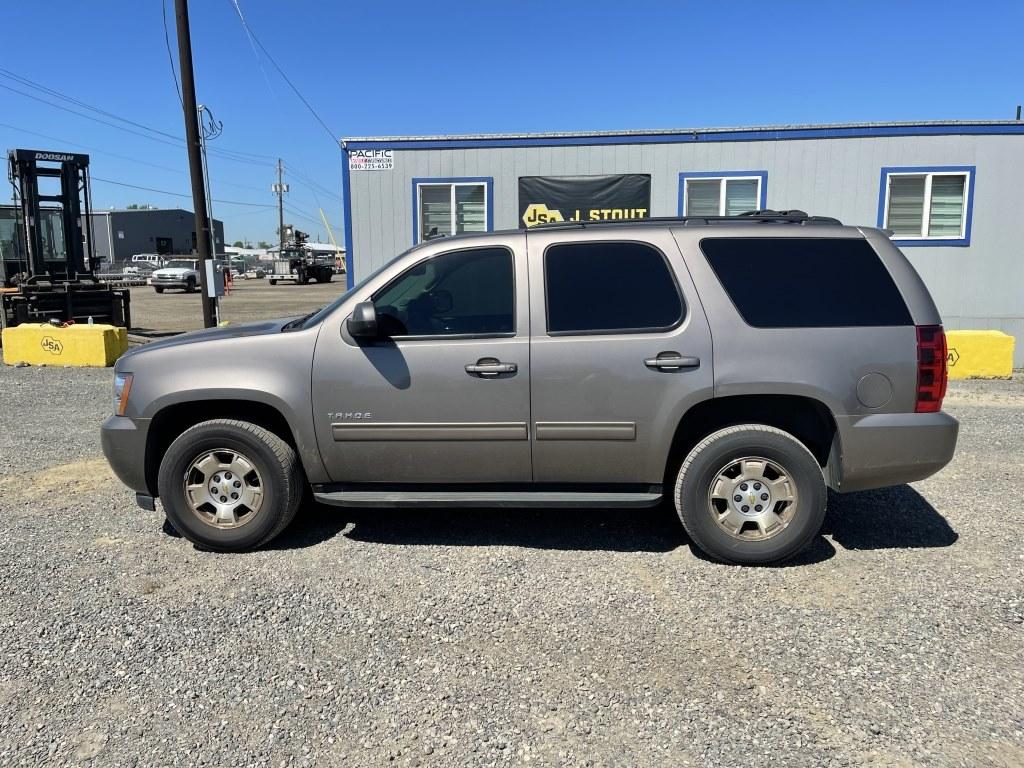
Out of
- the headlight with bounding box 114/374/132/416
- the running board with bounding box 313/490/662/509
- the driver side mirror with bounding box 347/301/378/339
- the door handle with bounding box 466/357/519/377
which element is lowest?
the running board with bounding box 313/490/662/509

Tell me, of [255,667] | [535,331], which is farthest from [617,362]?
[255,667]

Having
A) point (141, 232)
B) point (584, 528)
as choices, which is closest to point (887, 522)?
point (584, 528)

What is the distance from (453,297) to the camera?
4.37 metres

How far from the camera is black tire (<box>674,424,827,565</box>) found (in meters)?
3.99

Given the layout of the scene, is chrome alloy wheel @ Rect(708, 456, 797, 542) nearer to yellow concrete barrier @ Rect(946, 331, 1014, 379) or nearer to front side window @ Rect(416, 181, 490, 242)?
yellow concrete barrier @ Rect(946, 331, 1014, 379)

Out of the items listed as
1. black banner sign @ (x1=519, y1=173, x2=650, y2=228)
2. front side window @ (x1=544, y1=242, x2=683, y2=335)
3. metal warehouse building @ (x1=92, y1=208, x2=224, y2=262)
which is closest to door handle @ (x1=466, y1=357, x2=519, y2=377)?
front side window @ (x1=544, y1=242, x2=683, y2=335)

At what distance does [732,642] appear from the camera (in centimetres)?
331

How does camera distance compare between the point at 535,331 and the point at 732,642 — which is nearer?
the point at 732,642

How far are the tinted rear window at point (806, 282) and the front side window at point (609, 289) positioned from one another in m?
0.31

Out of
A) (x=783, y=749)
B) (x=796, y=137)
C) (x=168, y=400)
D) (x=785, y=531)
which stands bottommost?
(x=783, y=749)

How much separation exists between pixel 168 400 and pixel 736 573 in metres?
3.28

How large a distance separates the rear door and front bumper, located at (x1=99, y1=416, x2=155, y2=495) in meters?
2.25

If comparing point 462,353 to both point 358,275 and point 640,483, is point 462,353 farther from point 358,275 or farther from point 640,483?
point 358,275

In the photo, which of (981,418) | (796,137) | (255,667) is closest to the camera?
(255,667)
